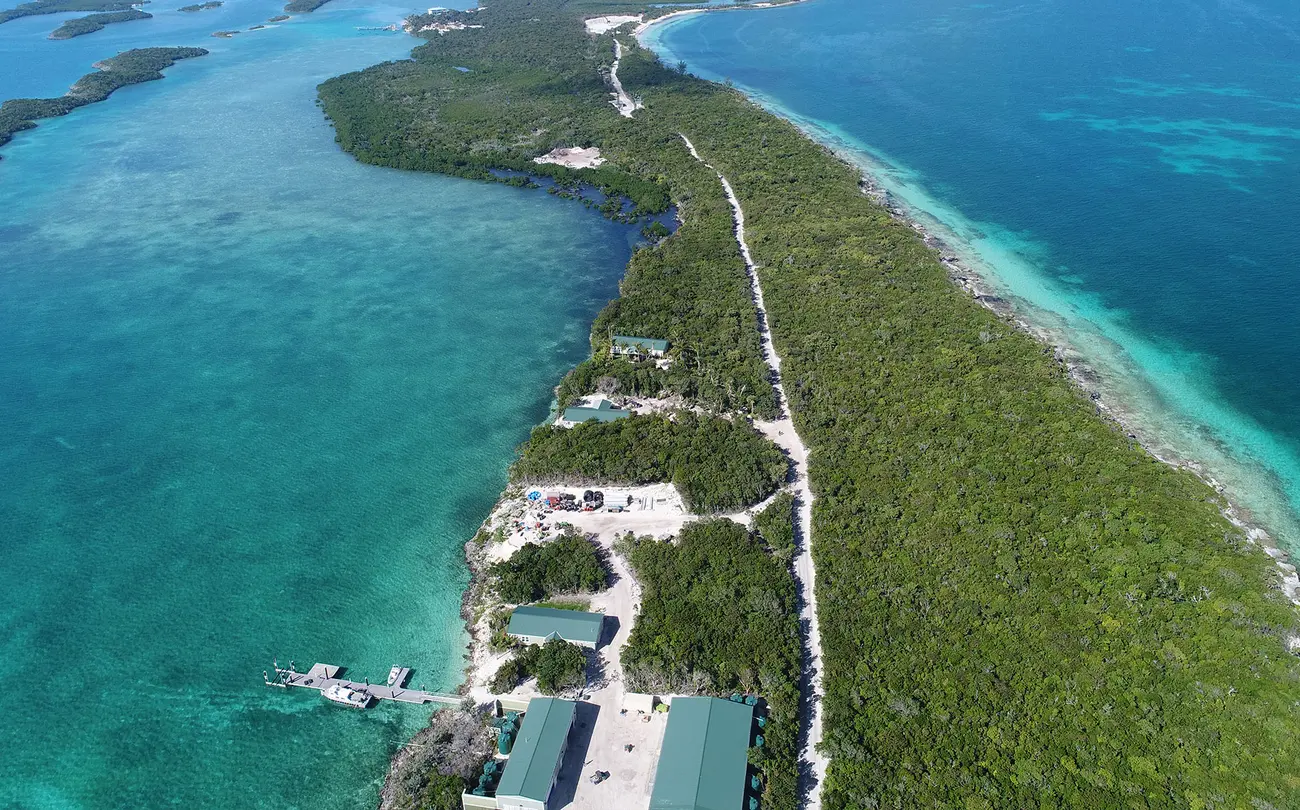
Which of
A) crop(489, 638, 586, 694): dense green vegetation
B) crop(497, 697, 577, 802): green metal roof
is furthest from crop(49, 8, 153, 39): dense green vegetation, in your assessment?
crop(497, 697, 577, 802): green metal roof

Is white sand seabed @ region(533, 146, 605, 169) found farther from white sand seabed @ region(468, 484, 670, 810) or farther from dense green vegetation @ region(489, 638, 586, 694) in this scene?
dense green vegetation @ region(489, 638, 586, 694)

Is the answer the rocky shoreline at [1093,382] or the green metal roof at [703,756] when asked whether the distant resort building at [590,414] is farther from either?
the rocky shoreline at [1093,382]

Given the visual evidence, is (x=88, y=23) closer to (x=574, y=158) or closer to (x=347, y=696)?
(x=574, y=158)

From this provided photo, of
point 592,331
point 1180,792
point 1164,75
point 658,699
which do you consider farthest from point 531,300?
point 1164,75

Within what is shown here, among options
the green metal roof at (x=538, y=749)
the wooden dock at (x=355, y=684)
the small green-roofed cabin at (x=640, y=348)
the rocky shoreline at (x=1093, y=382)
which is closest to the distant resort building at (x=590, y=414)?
the small green-roofed cabin at (x=640, y=348)

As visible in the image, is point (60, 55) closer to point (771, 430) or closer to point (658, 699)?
point (771, 430)

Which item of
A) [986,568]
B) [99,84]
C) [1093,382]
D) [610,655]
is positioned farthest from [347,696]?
[99,84]

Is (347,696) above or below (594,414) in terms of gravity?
below
